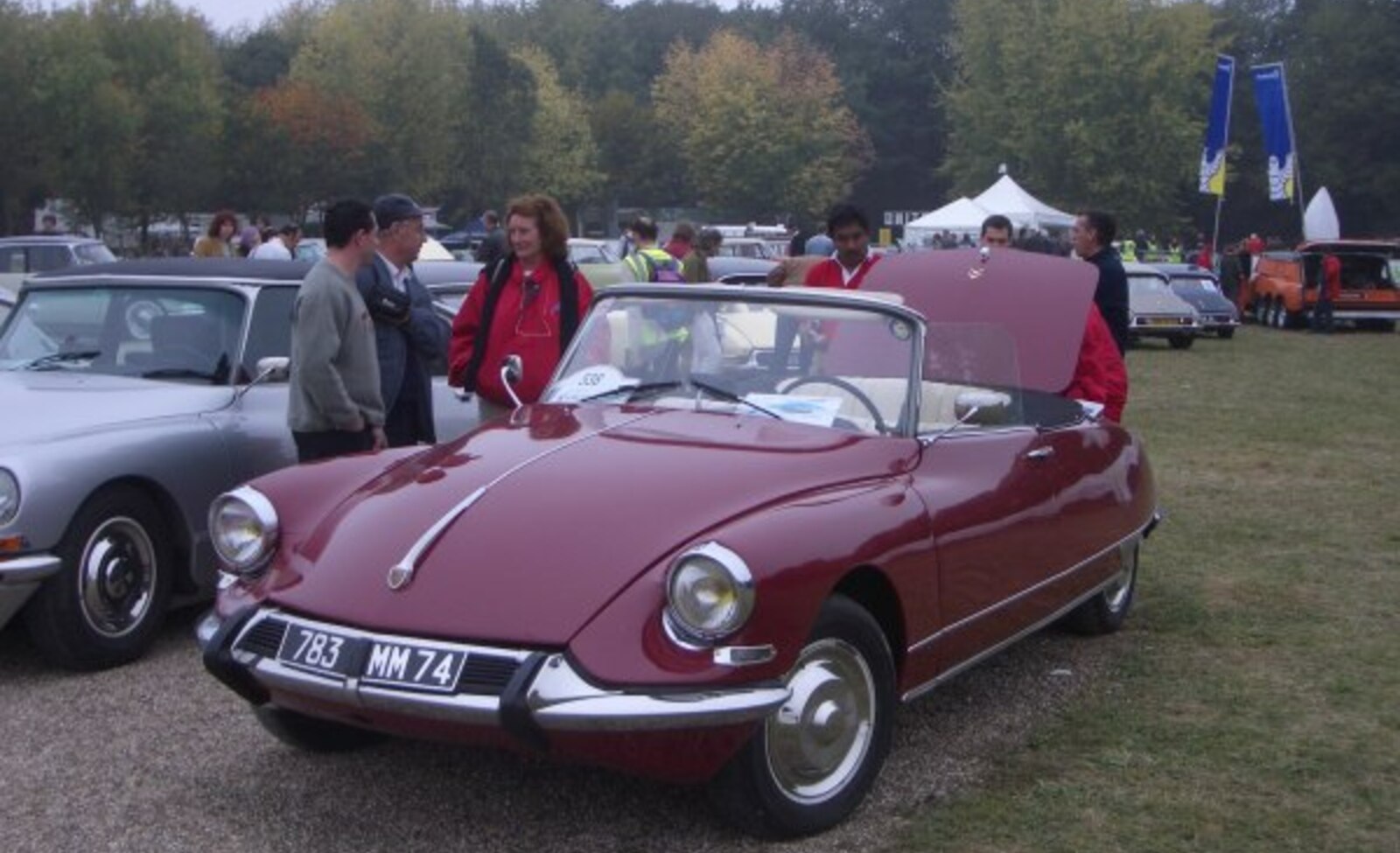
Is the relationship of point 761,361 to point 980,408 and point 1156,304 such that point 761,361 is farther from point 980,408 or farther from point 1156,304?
point 1156,304

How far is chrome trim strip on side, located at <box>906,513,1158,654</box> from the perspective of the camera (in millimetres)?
4884

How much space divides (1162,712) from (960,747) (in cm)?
91

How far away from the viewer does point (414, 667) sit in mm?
4117

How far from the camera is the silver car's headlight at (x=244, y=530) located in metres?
4.80

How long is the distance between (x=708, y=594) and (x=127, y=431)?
10.3ft

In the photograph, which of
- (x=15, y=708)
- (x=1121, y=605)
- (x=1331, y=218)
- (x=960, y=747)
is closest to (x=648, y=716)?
(x=960, y=747)

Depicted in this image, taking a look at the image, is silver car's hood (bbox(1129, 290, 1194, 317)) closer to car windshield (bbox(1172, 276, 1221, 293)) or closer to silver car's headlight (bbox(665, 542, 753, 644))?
car windshield (bbox(1172, 276, 1221, 293))

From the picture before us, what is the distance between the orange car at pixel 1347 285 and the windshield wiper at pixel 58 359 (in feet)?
84.3

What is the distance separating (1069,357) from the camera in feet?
21.6

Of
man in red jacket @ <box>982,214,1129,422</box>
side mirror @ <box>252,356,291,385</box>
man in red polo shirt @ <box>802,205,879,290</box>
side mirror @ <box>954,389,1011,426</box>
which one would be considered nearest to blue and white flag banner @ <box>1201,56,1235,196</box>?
man in red polo shirt @ <box>802,205,879,290</box>

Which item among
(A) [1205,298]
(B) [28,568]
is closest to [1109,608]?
(B) [28,568]

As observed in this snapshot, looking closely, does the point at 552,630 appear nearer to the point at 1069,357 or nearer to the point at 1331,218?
the point at 1069,357

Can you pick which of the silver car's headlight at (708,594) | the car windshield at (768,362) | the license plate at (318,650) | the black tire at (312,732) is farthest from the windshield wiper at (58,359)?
the silver car's headlight at (708,594)

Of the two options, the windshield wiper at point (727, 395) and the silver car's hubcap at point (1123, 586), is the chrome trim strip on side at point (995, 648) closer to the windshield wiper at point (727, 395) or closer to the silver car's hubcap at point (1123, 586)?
the silver car's hubcap at point (1123, 586)
